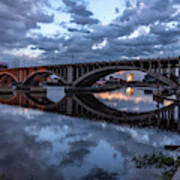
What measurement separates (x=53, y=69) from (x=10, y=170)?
77016 mm

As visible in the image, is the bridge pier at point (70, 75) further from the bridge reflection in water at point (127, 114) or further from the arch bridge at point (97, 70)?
the bridge reflection in water at point (127, 114)

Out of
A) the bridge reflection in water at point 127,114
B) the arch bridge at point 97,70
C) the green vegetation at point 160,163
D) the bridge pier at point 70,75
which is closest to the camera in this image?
the green vegetation at point 160,163

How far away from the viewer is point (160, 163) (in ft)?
29.2

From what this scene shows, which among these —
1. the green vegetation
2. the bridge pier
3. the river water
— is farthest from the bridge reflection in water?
the bridge pier

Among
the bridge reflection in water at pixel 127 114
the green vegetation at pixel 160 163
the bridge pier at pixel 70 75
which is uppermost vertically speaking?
the bridge pier at pixel 70 75

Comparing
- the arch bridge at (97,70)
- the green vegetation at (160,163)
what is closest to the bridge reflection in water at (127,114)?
the green vegetation at (160,163)

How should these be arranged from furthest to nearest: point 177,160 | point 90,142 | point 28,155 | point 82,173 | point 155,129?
point 155,129, point 90,142, point 28,155, point 177,160, point 82,173

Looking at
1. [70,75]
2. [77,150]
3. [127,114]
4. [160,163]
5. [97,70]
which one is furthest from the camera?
[70,75]

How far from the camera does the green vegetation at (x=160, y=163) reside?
808cm

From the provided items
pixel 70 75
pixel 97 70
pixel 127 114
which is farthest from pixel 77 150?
pixel 70 75

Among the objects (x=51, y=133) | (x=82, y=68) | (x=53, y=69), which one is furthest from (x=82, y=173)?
(x=53, y=69)

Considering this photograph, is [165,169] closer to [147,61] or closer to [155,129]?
[155,129]

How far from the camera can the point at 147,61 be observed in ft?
178

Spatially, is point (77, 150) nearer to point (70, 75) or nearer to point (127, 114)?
point (127, 114)
